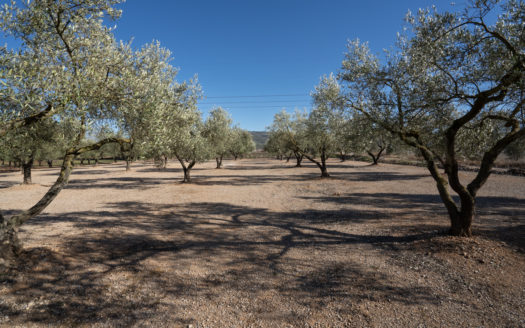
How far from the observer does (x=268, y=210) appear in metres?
16.2

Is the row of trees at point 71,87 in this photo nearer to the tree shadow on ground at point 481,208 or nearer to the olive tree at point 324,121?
the tree shadow on ground at point 481,208

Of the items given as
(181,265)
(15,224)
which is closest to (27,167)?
(15,224)

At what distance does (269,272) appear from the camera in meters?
7.40

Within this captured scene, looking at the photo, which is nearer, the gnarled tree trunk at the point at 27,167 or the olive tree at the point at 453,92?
the olive tree at the point at 453,92

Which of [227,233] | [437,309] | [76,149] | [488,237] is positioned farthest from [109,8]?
[488,237]

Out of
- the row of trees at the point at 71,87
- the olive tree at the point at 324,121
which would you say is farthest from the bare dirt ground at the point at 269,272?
the olive tree at the point at 324,121

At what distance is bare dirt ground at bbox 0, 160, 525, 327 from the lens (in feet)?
17.5

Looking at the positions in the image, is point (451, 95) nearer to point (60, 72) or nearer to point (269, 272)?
point (269, 272)

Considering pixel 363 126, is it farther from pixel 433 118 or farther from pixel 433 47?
pixel 433 47

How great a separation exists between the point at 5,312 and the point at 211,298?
15.1ft

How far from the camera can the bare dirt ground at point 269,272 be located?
17.5 feet

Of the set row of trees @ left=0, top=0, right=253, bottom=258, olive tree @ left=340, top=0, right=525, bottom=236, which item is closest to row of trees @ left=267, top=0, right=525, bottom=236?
olive tree @ left=340, top=0, right=525, bottom=236

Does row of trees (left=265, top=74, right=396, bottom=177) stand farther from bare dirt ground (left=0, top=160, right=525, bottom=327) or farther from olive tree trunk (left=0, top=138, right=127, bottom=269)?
olive tree trunk (left=0, top=138, right=127, bottom=269)

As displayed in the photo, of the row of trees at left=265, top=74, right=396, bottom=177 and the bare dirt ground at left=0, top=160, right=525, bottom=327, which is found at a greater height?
the row of trees at left=265, top=74, right=396, bottom=177
